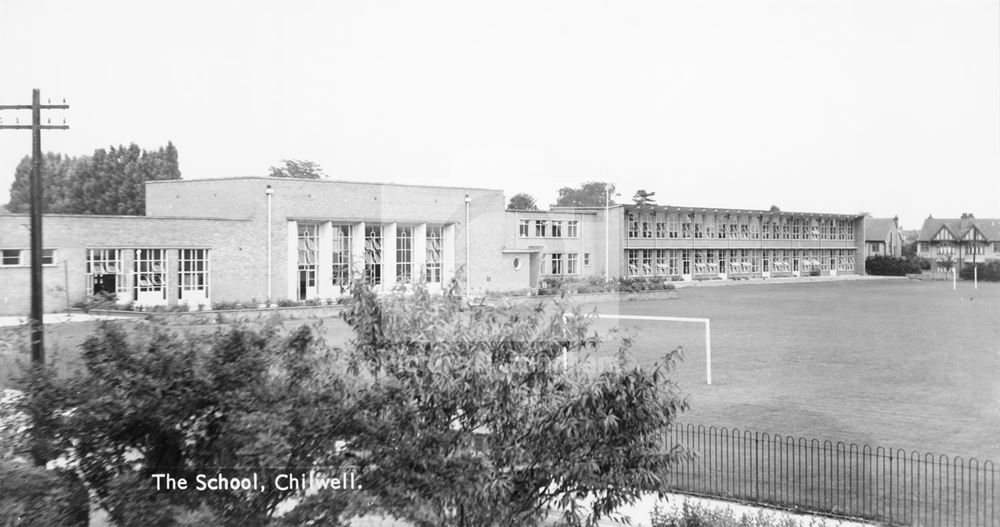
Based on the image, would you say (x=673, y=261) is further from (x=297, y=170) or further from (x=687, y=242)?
(x=297, y=170)

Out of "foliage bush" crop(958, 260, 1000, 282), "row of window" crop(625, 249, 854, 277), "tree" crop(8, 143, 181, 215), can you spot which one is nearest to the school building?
"row of window" crop(625, 249, 854, 277)

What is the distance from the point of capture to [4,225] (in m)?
26.5

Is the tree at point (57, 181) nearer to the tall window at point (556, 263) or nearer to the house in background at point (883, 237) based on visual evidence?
the tall window at point (556, 263)

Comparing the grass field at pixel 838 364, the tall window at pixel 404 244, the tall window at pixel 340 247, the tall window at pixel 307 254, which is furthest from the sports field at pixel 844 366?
the tall window at pixel 307 254

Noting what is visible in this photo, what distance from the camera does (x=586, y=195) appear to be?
801 inches

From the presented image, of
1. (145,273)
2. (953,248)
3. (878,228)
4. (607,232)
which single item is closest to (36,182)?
(607,232)

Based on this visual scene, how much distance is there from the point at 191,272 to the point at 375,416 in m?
27.9

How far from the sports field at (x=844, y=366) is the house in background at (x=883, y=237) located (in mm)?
34204

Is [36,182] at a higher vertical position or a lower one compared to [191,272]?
higher

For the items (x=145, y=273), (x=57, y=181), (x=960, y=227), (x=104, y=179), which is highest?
(x=104, y=179)

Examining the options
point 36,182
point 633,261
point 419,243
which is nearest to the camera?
point 36,182

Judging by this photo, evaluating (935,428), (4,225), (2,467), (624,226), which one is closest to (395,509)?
(2,467)

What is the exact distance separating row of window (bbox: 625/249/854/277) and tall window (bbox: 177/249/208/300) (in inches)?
643

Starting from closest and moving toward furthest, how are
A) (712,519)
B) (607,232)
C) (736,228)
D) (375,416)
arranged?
(375,416) < (712,519) < (607,232) < (736,228)
